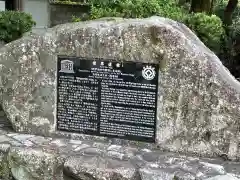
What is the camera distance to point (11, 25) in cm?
866

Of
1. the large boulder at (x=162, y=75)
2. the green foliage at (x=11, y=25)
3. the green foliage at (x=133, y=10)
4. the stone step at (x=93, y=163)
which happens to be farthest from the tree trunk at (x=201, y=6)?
the stone step at (x=93, y=163)

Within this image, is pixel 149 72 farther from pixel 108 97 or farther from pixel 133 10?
pixel 133 10

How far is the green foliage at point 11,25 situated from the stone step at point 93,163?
4.29 meters

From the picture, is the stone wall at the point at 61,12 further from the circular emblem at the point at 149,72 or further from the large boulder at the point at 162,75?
the circular emblem at the point at 149,72

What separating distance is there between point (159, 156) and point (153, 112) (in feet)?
1.47

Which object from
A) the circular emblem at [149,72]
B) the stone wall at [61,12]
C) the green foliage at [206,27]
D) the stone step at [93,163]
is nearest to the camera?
the stone step at [93,163]

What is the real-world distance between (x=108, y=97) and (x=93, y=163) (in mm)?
731

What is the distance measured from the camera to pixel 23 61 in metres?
4.73

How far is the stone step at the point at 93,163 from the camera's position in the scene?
4082 mm

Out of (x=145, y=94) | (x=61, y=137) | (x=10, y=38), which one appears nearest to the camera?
(x=145, y=94)

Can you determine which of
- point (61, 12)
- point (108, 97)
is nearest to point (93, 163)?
point (108, 97)

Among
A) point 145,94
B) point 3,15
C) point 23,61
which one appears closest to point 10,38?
point 3,15

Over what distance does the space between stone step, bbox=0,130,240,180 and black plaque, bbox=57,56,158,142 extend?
0.19 meters

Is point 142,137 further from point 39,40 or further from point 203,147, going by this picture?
point 39,40
